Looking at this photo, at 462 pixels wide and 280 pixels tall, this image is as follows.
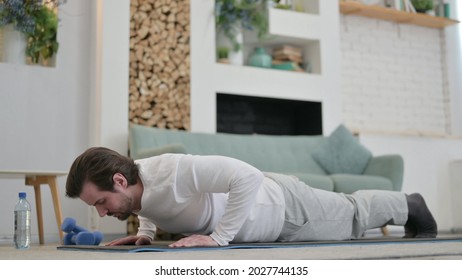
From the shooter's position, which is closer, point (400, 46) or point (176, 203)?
point (176, 203)

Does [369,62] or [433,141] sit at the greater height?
[369,62]

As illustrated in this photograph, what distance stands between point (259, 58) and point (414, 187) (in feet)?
5.97

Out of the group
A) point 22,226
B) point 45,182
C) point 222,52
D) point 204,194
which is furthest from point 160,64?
point 204,194

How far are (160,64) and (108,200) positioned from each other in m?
2.96

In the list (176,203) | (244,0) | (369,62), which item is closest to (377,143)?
(369,62)

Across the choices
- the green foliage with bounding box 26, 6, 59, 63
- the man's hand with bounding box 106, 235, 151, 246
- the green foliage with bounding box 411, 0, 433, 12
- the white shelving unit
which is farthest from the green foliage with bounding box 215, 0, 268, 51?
the man's hand with bounding box 106, 235, 151, 246

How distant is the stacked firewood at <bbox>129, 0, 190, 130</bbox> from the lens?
503 cm

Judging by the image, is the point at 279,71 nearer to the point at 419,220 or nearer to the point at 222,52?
the point at 222,52

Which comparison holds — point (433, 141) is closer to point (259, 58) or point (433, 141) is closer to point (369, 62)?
point (369, 62)

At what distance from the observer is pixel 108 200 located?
89.8 inches

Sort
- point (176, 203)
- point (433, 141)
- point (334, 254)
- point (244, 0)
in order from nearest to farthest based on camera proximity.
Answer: point (334, 254), point (176, 203), point (244, 0), point (433, 141)

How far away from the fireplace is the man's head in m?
3.33
